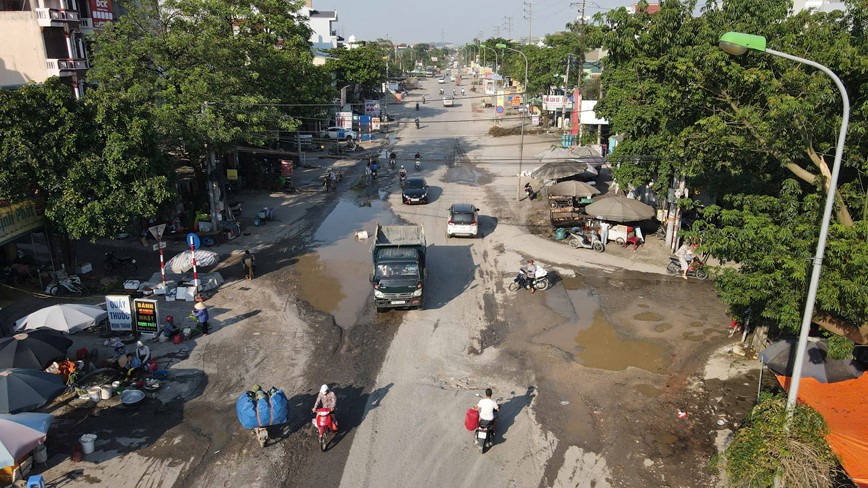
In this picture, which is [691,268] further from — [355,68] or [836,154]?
[355,68]

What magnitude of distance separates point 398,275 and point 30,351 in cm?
1015

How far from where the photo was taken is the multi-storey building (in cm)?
3347

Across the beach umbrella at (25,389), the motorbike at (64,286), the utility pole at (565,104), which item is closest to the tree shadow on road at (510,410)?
the beach umbrella at (25,389)

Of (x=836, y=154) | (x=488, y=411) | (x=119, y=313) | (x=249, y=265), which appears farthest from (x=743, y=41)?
(x=249, y=265)

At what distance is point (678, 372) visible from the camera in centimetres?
1628

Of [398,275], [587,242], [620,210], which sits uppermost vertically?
[620,210]

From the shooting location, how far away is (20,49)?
111 feet

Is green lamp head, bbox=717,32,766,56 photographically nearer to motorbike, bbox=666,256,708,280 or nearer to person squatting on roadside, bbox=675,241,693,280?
motorbike, bbox=666,256,708,280

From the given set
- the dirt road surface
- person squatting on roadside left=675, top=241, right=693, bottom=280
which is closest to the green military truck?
the dirt road surface

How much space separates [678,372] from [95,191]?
1896 cm

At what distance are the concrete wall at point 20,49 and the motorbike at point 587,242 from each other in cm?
3067

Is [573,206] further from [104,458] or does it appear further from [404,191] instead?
[104,458]

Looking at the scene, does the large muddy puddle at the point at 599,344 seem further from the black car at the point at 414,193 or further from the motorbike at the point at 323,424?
the black car at the point at 414,193

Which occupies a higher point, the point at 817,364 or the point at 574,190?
the point at 574,190
